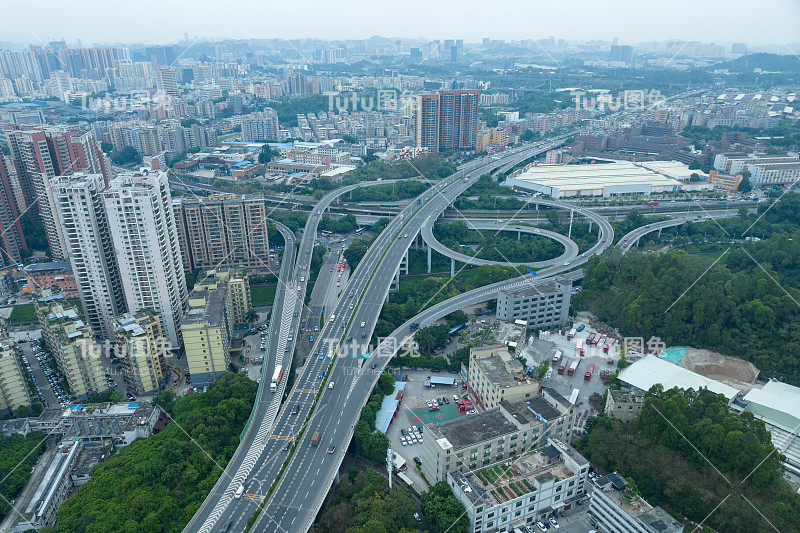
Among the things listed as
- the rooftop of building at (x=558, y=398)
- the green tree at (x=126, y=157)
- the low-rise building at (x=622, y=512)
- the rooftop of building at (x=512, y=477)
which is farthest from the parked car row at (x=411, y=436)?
→ the green tree at (x=126, y=157)

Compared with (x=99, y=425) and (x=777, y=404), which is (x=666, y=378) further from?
(x=99, y=425)

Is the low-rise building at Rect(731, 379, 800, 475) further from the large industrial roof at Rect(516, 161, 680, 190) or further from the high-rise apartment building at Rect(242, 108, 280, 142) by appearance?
the high-rise apartment building at Rect(242, 108, 280, 142)

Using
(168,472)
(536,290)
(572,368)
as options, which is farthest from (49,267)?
(572,368)

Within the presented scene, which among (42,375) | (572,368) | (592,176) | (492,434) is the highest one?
(492,434)

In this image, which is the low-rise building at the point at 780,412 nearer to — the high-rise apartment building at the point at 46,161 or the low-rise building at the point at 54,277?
the low-rise building at the point at 54,277

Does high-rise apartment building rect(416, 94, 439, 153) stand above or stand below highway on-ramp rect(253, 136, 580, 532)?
above

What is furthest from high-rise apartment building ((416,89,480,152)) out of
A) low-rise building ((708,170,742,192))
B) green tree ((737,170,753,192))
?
green tree ((737,170,753,192))
